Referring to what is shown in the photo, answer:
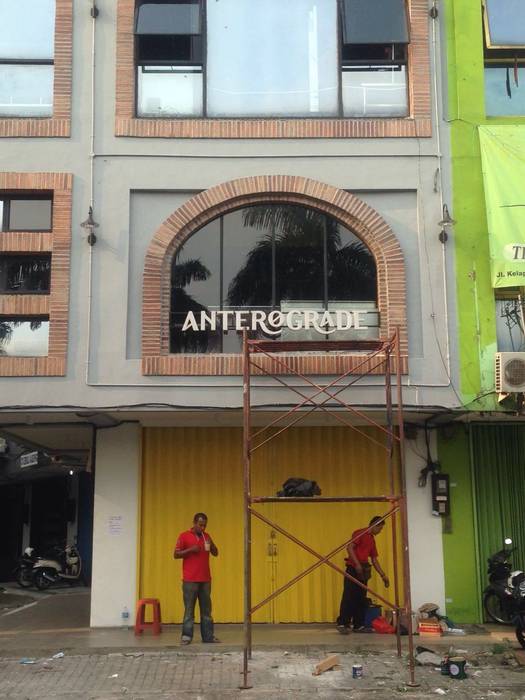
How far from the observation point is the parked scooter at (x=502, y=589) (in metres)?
10.6

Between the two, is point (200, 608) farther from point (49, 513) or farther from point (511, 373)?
point (49, 513)

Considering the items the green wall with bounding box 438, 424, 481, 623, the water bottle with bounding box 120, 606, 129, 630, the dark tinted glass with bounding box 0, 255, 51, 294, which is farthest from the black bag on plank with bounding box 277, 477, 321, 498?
the dark tinted glass with bounding box 0, 255, 51, 294

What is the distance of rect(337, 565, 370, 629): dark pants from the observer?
35.4ft

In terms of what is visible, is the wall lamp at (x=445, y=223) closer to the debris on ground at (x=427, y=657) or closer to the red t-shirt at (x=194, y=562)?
the red t-shirt at (x=194, y=562)

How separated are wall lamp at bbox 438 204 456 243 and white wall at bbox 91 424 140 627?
5199 millimetres

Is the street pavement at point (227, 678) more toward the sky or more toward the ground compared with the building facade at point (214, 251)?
more toward the ground

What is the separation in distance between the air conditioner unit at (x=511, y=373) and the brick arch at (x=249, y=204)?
133 centimetres

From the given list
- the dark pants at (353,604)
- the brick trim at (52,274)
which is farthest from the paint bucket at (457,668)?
the brick trim at (52,274)

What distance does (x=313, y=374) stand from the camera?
10828 millimetres

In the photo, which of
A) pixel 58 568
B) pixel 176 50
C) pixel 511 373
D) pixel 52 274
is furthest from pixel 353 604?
pixel 58 568

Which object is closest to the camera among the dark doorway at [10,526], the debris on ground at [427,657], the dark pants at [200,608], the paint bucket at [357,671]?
the paint bucket at [357,671]

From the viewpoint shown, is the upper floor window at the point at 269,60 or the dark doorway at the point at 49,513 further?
the dark doorway at the point at 49,513

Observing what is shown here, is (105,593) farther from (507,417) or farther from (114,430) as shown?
(507,417)

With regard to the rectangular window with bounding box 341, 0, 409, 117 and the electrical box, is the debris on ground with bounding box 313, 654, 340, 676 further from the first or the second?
the rectangular window with bounding box 341, 0, 409, 117
